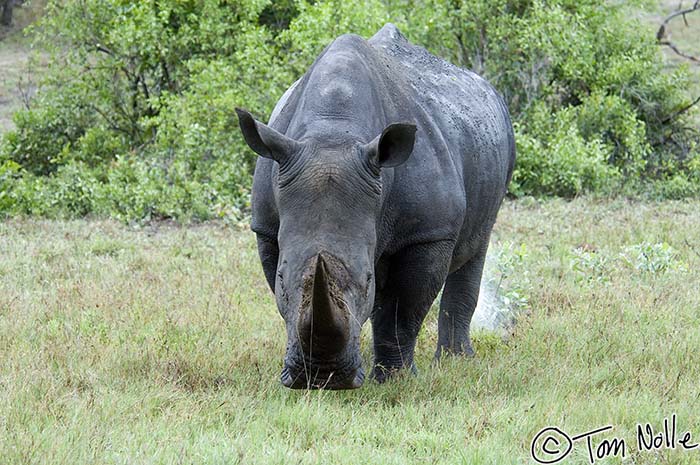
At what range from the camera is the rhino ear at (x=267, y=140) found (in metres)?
4.89

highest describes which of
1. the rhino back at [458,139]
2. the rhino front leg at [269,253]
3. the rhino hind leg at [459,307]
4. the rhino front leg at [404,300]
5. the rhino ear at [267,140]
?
the rhino ear at [267,140]

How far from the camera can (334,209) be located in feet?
15.7

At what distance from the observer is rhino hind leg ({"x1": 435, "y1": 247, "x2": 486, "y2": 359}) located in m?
7.04

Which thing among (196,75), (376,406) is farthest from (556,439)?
(196,75)

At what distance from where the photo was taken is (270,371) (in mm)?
5953

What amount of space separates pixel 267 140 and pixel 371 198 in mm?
549

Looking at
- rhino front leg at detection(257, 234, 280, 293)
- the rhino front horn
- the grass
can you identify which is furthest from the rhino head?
rhino front leg at detection(257, 234, 280, 293)

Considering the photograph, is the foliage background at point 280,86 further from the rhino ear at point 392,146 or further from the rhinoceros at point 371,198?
the rhino ear at point 392,146

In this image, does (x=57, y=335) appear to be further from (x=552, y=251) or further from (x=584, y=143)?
(x=584, y=143)

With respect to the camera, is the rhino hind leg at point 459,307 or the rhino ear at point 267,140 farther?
the rhino hind leg at point 459,307

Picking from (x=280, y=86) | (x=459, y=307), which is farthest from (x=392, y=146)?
(x=280, y=86)

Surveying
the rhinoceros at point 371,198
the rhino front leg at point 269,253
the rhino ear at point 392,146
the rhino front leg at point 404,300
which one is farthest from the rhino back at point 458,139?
the rhino front leg at point 269,253

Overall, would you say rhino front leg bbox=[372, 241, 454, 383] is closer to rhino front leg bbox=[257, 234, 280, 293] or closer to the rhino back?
the rhino back

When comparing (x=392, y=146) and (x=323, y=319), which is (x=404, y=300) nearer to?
(x=392, y=146)
